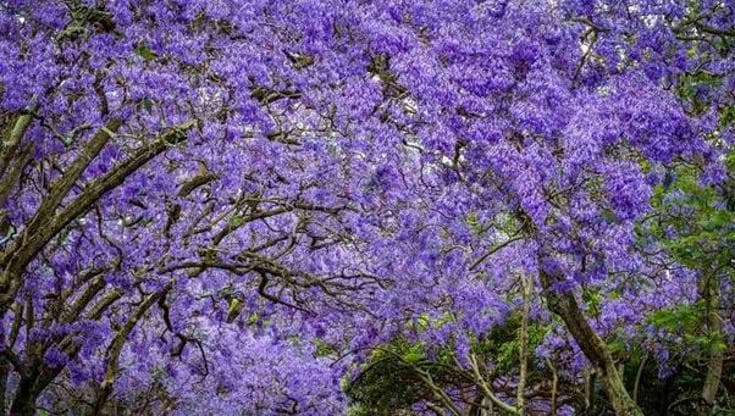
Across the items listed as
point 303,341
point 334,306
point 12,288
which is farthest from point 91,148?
point 303,341

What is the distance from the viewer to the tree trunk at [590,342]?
1013 centimetres

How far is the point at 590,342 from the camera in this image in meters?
10.4

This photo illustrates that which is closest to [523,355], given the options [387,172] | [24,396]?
[387,172]

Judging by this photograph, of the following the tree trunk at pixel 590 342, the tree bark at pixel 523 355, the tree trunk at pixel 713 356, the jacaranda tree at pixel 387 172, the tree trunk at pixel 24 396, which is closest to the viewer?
the jacaranda tree at pixel 387 172

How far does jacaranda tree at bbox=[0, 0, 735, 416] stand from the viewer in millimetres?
8617

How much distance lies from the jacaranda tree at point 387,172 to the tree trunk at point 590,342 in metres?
0.02

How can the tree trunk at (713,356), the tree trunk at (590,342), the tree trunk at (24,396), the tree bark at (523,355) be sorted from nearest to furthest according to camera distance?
the tree trunk at (590,342)
the tree trunk at (713,356)
the tree trunk at (24,396)
the tree bark at (523,355)

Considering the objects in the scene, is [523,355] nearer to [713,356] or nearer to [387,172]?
[713,356]

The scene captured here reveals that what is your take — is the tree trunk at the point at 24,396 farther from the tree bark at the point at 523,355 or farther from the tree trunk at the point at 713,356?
the tree trunk at the point at 713,356

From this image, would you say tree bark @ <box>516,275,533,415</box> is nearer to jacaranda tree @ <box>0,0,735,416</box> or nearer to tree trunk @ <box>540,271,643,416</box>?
jacaranda tree @ <box>0,0,735,416</box>

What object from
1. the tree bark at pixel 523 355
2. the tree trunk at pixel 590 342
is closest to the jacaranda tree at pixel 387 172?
the tree trunk at pixel 590 342

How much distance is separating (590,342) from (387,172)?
101 inches

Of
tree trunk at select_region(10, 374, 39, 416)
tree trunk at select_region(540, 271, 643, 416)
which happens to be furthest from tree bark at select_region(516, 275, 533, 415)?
tree trunk at select_region(10, 374, 39, 416)

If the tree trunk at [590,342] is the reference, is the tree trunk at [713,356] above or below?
above
